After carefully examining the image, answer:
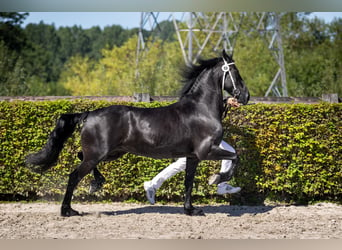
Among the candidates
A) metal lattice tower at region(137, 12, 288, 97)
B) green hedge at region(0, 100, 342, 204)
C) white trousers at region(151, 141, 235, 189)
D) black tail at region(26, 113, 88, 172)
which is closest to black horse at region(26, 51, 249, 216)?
black tail at region(26, 113, 88, 172)

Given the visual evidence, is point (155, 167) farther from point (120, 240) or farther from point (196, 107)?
point (120, 240)

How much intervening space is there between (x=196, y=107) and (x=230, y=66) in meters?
0.80

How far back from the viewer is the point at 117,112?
6.71 m

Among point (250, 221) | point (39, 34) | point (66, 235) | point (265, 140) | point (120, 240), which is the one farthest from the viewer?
point (39, 34)

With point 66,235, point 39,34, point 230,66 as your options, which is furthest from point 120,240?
point 39,34

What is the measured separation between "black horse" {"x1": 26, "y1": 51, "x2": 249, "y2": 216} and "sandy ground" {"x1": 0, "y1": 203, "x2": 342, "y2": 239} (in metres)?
0.47

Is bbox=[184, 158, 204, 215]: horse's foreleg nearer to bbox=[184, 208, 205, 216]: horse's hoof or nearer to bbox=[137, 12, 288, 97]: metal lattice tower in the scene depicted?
bbox=[184, 208, 205, 216]: horse's hoof

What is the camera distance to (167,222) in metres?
6.45

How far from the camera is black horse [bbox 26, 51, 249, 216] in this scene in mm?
6598

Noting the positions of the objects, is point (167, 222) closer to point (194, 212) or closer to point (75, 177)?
point (194, 212)

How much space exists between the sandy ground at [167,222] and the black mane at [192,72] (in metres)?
1.97

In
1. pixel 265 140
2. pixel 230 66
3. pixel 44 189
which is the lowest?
pixel 44 189

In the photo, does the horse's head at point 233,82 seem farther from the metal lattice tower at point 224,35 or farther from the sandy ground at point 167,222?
the metal lattice tower at point 224,35

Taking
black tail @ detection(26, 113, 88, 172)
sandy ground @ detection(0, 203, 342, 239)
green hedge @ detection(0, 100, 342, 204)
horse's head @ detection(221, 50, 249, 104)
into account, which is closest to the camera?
sandy ground @ detection(0, 203, 342, 239)
